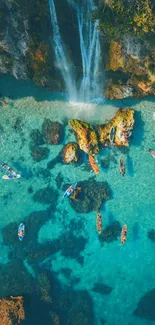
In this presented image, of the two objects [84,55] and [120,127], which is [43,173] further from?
[84,55]

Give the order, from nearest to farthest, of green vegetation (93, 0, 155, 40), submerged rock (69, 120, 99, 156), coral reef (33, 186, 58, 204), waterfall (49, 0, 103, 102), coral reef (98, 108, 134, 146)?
green vegetation (93, 0, 155, 40) < waterfall (49, 0, 103, 102) < coral reef (98, 108, 134, 146) < submerged rock (69, 120, 99, 156) < coral reef (33, 186, 58, 204)

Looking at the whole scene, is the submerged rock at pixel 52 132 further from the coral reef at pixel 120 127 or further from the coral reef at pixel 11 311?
the coral reef at pixel 11 311

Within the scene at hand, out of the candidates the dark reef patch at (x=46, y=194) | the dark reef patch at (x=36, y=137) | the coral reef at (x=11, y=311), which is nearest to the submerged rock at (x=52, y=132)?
the dark reef patch at (x=36, y=137)

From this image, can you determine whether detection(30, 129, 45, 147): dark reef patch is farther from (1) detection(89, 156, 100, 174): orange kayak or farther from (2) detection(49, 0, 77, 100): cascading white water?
(1) detection(89, 156, 100, 174): orange kayak

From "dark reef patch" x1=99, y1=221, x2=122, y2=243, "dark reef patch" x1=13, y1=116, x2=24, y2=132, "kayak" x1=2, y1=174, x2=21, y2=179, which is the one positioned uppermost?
"dark reef patch" x1=13, y1=116, x2=24, y2=132

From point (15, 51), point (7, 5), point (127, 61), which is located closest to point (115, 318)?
point (127, 61)

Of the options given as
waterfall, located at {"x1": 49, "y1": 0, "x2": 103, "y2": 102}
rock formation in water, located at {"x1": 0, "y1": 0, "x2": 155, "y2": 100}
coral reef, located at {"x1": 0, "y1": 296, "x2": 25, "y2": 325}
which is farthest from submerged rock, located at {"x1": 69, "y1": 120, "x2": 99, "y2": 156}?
coral reef, located at {"x1": 0, "y1": 296, "x2": 25, "y2": 325}

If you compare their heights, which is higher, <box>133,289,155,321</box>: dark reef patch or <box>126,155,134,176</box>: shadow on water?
<box>126,155,134,176</box>: shadow on water
